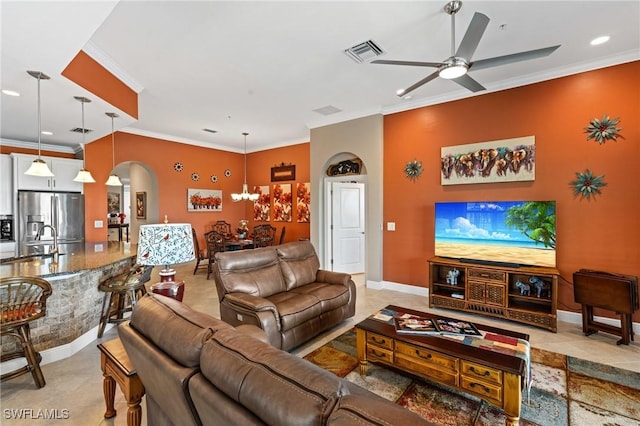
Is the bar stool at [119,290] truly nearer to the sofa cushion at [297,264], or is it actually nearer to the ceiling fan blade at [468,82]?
the sofa cushion at [297,264]

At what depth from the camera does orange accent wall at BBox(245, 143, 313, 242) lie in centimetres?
721

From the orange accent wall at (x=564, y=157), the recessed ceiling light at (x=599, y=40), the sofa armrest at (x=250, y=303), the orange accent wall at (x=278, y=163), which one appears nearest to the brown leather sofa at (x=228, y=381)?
the sofa armrest at (x=250, y=303)

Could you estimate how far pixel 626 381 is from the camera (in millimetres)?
2410

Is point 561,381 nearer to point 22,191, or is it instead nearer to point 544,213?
point 544,213

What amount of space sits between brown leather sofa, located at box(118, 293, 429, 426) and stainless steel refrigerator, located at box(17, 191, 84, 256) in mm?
4957

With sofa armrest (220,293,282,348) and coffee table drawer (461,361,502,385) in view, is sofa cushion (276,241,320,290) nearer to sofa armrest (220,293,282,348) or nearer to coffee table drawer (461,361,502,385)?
sofa armrest (220,293,282,348)

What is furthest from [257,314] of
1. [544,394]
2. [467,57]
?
[467,57]

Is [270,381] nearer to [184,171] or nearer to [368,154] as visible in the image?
[368,154]

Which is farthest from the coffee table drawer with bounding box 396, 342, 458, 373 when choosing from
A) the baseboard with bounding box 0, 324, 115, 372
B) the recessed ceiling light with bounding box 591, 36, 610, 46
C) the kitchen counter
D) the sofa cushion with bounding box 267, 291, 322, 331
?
the recessed ceiling light with bounding box 591, 36, 610, 46

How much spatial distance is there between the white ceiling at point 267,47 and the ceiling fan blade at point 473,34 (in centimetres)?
49

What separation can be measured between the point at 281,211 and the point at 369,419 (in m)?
7.02

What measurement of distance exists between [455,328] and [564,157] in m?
2.82

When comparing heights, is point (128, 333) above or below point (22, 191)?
below

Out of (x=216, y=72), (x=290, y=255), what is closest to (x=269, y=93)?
(x=216, y=72)
